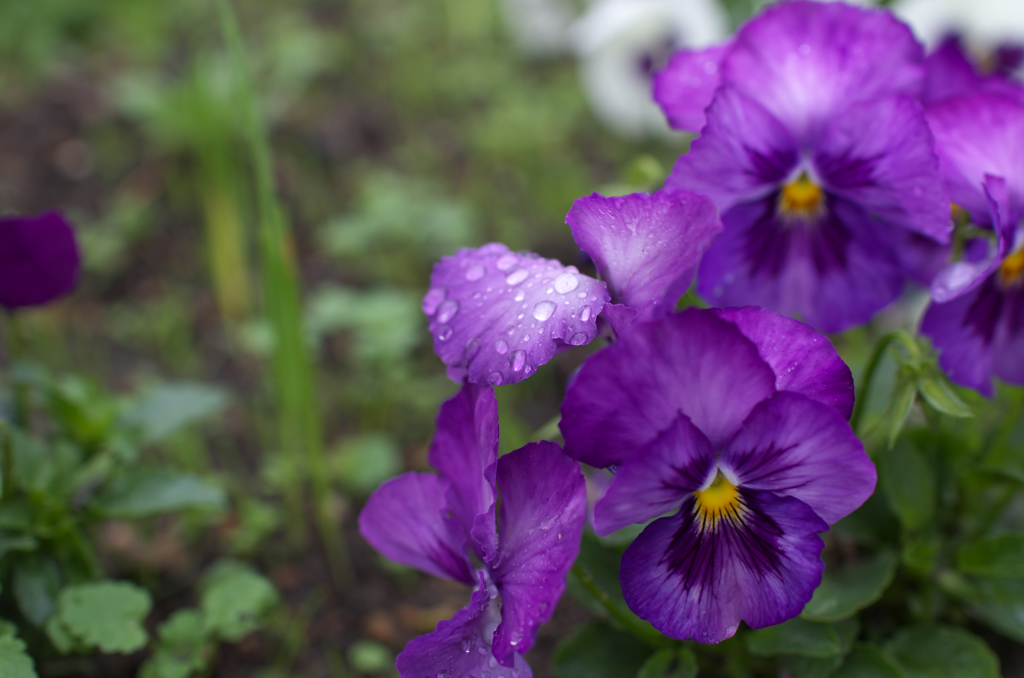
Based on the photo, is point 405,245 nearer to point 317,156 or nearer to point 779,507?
point 317,156

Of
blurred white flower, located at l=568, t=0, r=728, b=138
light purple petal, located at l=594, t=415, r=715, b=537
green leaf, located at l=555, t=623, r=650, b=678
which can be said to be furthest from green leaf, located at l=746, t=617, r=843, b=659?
blurred white flower, located at l=568, t=0, r=728, b=138

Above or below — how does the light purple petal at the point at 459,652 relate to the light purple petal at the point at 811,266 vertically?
below

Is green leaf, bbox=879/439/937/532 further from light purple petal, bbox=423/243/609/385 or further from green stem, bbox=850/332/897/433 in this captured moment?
light purple petal, bbox=423/243/609/385

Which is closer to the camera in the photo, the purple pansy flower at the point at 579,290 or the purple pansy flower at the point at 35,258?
the purple pansy flower at the point at 579,290

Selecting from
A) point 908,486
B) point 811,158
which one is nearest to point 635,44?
point 811,158

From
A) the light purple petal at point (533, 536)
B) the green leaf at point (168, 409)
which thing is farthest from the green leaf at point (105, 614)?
the light purple petal at point (533, 536)

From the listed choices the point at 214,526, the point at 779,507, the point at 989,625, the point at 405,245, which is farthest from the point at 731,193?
the point at 405,245

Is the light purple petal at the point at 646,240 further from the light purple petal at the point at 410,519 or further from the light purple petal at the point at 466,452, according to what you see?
the light purple petal at the point at 410,519
